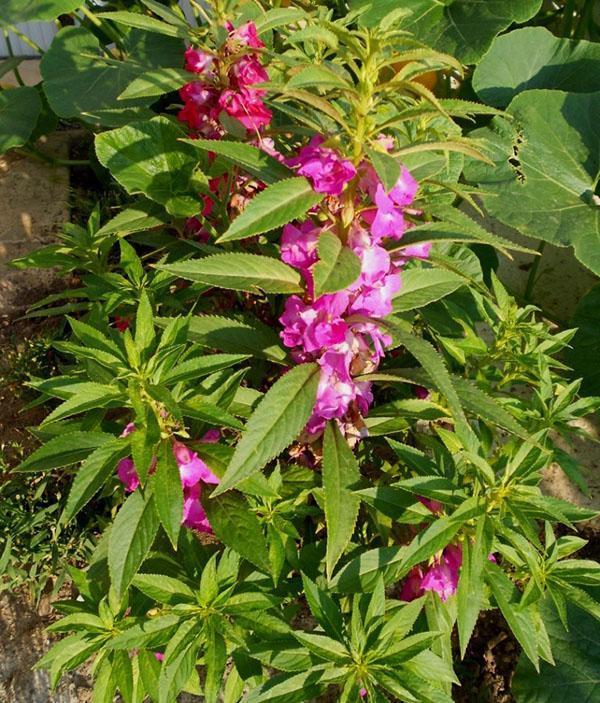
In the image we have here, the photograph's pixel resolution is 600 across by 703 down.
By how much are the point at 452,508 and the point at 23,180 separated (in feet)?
6.61

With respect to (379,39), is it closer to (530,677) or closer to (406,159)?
(406,159)

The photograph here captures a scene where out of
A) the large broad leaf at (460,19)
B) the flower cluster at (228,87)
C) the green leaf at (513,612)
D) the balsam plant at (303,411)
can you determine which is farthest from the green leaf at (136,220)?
the large broad leaf at (460,19)

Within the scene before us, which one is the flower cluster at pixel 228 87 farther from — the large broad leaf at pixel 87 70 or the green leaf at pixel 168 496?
the large broad leaf at pixel 87 70

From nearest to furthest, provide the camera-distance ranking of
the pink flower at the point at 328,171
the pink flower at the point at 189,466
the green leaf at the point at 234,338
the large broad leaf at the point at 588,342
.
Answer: the pink flower at the point at 328,171 → the pink flower at the point at 189,466 → the green leaf at the point at 234,338 → the large broad leaf at the point at 588,342

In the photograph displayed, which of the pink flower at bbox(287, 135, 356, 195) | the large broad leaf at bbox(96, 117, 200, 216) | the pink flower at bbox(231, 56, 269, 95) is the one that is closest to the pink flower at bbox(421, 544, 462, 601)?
the pink flower at bbox(287, 135, 356, 195)

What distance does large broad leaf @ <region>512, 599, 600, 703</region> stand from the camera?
1.31 metres

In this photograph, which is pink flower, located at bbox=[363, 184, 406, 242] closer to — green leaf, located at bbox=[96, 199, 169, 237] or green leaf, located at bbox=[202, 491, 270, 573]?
green leaf, located at bbox=[202, 491, 270, 573]

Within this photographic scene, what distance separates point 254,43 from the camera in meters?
1.12

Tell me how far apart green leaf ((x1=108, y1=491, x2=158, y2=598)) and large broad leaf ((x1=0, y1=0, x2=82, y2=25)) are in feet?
5.18

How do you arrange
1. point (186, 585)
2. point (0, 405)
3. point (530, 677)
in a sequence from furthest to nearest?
point (0, 405), point (530, 677), point (186, 585)

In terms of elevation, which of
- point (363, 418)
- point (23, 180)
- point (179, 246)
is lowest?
point (23, 180)

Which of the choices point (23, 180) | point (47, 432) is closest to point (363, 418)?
point (47, 432)

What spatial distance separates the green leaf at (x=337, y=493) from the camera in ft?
2.91

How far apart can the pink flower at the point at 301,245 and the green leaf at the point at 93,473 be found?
33 cm
